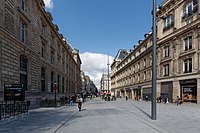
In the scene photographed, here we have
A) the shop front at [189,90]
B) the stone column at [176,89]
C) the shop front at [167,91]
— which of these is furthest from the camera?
the shop front at [167,91]

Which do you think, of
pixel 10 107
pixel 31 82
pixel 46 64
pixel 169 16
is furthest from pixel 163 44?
pixel 10 107

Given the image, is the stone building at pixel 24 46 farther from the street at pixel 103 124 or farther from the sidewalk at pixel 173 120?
the sidewalk at pixel 173 120

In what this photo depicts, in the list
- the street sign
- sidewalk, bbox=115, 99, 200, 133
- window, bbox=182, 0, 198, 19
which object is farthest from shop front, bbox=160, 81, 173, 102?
the street sign

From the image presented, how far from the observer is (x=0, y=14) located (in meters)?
19.1

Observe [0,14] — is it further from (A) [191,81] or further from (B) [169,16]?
(B) [169,16]

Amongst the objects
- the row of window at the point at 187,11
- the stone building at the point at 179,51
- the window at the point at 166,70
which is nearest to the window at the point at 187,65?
the stone building at the point at 179,51

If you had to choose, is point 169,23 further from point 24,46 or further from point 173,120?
point 173,120

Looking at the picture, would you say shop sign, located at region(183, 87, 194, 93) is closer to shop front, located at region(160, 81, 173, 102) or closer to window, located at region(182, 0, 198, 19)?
shop front, located at region(160, 81, 173, 102)

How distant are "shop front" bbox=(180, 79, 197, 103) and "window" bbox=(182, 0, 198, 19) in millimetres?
10508

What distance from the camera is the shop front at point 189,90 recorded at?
3319cm

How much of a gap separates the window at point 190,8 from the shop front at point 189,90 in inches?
414

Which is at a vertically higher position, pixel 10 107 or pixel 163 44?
pixel 163 44

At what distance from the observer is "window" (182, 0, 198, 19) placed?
109 ft

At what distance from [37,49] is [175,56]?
906 inches
